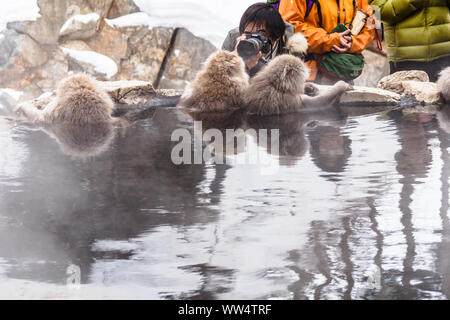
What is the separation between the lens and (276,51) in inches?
181

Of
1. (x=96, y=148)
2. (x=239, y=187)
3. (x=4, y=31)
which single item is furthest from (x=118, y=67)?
(x=239, y=187)

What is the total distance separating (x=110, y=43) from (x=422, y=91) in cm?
672

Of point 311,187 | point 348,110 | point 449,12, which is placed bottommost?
point 311,187

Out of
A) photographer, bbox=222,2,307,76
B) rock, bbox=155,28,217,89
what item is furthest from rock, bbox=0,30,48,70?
photographer, bbox=222,2,307,76

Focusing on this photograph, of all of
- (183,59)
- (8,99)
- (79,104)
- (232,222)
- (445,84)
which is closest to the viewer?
(232,222)

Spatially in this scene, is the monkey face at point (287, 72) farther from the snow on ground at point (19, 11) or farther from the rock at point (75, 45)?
the snow on ground at point (19, 11)

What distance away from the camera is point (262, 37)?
14.1 feet

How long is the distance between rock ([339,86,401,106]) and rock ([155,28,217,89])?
6.08 metres

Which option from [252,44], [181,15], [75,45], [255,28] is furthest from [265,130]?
[75,45]

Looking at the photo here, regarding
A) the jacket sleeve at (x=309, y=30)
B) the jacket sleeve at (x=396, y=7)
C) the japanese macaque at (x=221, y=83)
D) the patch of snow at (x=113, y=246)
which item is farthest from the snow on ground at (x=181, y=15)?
the patch of snow at (x=113, y=246)

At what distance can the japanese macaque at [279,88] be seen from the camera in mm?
4031

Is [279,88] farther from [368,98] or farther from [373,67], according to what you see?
[373,67]

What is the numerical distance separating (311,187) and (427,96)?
2263mm
